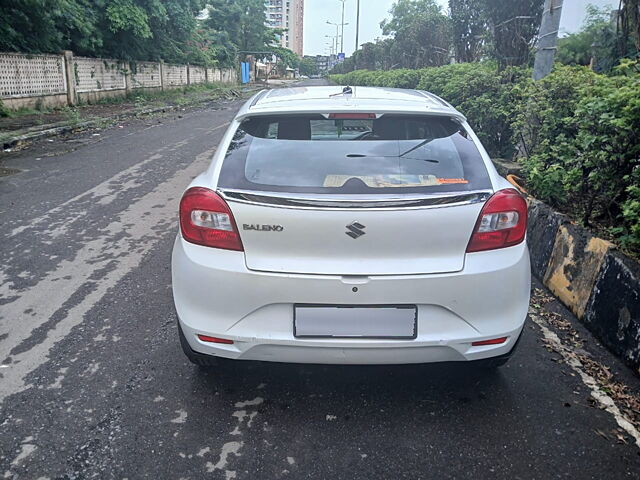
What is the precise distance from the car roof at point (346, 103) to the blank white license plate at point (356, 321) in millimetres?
1036

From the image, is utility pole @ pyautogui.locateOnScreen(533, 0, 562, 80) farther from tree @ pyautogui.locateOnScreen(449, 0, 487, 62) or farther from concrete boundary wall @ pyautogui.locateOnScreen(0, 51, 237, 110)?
concrete boundary wall @ pyautogui.locateOnScreen(0, 51, 237, 110)

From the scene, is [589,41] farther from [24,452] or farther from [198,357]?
[24,452]

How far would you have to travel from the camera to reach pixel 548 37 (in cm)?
700

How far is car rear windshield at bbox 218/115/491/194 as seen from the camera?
8.42ft

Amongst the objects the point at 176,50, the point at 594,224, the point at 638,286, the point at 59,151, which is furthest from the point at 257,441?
the point at 176,50

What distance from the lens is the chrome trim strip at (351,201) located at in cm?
245

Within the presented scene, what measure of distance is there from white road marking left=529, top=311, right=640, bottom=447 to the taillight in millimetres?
999

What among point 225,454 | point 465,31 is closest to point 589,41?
point 465,31

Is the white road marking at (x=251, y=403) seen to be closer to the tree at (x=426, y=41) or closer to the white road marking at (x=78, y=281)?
the white road marking at (x=78, y=281)

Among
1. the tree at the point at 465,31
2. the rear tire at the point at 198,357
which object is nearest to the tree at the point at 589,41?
the tree at the point at 465,31

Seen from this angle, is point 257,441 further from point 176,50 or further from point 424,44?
point 176,50

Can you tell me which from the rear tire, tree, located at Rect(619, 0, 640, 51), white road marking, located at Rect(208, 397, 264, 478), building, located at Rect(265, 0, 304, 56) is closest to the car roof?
the rear tire

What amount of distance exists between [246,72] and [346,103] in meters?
61.0

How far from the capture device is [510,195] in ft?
8.60
